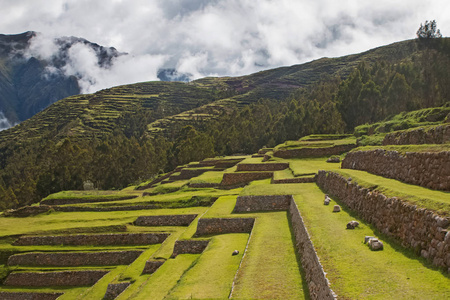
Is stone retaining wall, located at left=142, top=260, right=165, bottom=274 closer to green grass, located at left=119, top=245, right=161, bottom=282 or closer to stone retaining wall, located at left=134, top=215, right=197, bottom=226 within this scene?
green grass, located at left=119, top=245, right=161, bottom=282

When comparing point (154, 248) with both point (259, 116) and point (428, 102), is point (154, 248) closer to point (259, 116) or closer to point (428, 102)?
point (428, 102)

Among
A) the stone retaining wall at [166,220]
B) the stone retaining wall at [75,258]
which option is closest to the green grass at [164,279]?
the stone retaining wall at [75,258]

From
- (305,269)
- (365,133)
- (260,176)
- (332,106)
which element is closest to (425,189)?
(305,269)

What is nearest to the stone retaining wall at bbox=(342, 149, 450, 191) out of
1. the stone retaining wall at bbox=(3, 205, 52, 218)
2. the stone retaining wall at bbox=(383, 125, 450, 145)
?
the stone retaining wall at bbox=(383, 125, 450, 145)

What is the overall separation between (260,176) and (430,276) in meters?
25.9

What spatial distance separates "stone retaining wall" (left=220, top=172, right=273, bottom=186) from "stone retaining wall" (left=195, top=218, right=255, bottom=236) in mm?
13662

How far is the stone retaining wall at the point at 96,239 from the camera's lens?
24.7 metres

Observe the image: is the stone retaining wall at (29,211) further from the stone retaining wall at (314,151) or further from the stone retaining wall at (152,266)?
the stone retaining wall at (314,151)

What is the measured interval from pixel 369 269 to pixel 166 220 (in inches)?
811

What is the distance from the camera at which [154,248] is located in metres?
23.2

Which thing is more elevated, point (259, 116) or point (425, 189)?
point (259, 116)

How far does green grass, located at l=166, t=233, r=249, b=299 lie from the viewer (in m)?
11.8

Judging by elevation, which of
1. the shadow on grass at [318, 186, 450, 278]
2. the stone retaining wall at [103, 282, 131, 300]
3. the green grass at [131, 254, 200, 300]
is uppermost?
the shadow on grass at [318, 186, 450, 278]

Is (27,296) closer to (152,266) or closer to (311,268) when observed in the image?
(152,266)
